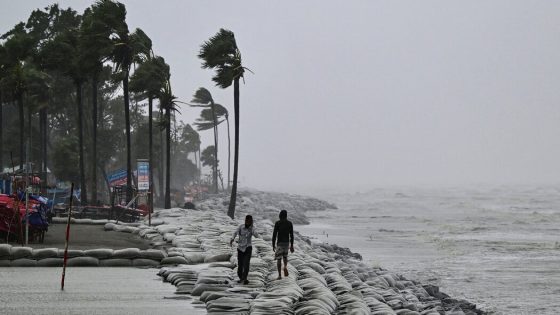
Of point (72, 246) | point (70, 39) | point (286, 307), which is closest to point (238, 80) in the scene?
point (70, 39)

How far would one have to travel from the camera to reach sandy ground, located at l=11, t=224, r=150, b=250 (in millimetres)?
23438

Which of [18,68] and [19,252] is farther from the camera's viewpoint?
[18,68]

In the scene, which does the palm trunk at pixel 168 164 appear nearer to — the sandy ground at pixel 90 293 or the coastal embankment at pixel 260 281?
the coastal embankment at pixel 260 281

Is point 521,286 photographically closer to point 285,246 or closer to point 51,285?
point 285,246

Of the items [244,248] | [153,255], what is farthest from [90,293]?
[153,255]

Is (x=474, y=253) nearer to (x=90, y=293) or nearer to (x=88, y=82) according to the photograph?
(x=90, y=293)

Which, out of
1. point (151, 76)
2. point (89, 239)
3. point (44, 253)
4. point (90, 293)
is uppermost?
point (151, 76)

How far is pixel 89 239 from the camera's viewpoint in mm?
25547

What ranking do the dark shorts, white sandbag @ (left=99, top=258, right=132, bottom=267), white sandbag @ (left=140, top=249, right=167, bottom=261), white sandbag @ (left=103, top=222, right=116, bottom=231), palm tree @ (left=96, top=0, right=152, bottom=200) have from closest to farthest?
1. the dark shorts
2. white sandbag @ (left=99, top=258, right=132, bottom=267)
3. white sandbag @ (left=140, top=249, right=167, bottom=261)
4. white sandbag @ (left=103, top=222, right=116, bottom=231)
5. palm tree @ (left=96, top=0, right=152, bottom=200)

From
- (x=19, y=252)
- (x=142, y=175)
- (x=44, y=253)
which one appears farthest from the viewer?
(x=142, y=175)

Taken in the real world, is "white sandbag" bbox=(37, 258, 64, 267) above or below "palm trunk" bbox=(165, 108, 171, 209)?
below

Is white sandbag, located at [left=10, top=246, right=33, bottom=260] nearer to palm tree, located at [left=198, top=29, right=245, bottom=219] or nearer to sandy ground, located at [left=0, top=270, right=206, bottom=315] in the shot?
sandy ground, located at [left=0, top=270, right=206, bottom=315]

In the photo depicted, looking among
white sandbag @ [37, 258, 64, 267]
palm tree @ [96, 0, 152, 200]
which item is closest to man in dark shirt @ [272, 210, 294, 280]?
white sandbag @ [37, 258, 64, 267]

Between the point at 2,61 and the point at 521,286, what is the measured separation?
3904 centimetres
